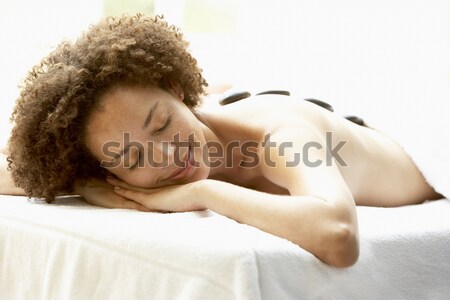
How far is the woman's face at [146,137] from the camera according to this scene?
1.39 m

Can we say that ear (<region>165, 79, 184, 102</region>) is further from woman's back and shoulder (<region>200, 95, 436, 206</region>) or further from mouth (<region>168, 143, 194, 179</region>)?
mouth (<region>168, 143, 194, 179</region>)

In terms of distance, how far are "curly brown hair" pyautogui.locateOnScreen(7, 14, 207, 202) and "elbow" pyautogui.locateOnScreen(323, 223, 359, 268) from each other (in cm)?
65

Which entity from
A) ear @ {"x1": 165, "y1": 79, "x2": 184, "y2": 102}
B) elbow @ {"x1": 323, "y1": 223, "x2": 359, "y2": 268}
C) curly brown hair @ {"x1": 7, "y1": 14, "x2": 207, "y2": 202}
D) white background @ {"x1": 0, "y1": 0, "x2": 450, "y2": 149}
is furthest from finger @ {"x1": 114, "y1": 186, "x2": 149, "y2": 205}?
white background @ {"x1": 0, "y1": 0, "x2": 450, "y2": 149}

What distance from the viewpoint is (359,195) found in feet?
5.52

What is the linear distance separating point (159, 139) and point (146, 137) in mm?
29

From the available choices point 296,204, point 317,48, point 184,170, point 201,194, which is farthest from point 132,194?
point 317,48

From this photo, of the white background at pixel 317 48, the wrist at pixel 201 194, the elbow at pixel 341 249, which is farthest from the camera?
the white background at pixel 317 48

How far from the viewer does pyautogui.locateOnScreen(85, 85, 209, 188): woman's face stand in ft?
4.56

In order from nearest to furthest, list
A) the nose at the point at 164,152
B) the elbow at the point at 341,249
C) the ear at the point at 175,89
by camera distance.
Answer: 1. the elbow at the point at 341,249
2. the nose at the point at 164,152
3. the ear at the point at 175,89

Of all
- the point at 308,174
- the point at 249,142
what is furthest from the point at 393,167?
the point at 308,174

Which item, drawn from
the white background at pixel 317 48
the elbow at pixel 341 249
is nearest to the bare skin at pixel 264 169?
the elbow at pixel 341 249

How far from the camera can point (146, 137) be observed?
4.54ft

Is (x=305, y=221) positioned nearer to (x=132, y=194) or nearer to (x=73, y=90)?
(x=132, y=194)

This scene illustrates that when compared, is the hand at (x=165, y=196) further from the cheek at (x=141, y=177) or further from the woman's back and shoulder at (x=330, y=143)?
the woman's back and shoulder at (x=330, y=143)
